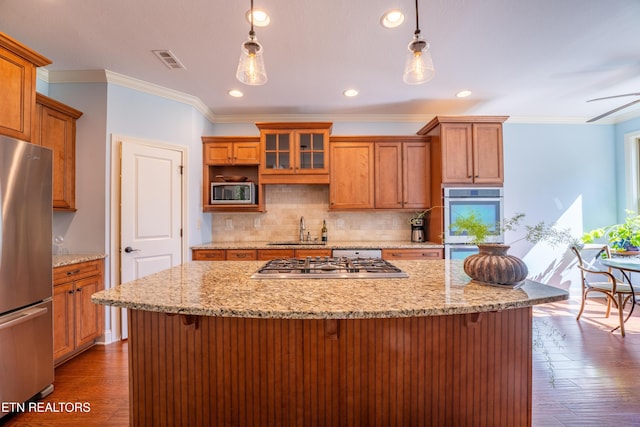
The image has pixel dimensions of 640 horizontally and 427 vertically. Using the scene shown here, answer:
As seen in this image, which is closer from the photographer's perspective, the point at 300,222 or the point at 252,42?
the point at 252,42

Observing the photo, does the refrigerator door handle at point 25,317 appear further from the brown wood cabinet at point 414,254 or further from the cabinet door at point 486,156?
the cabinet door at point 486,156

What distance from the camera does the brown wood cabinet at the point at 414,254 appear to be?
3.46 meters

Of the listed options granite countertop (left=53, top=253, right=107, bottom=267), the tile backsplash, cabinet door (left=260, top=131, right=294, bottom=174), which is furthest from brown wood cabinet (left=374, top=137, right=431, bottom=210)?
granite countertop (left=53, top=253, right=107, bottom=267)

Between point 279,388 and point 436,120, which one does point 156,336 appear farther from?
point 436,120

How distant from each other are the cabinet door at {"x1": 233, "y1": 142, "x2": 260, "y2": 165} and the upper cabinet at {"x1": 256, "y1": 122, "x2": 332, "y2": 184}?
100mm

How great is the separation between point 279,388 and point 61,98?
3.49 meters

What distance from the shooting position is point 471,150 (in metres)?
3.46

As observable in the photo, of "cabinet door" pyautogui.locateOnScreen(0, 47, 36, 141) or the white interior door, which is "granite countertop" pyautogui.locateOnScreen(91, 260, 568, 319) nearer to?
"cabinet door" pyautogui.locateOnScreen(0, 47, 36, 141)

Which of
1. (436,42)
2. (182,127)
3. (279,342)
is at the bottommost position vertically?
(279,342)

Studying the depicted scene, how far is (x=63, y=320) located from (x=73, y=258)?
0.51m

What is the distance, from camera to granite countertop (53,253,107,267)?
2.35 m

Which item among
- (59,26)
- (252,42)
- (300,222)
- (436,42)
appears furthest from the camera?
(300,222)

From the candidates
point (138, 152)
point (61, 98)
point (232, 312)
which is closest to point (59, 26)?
point (61, 98)

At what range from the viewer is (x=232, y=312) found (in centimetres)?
101
